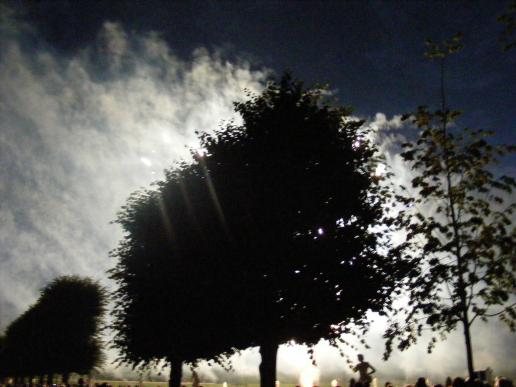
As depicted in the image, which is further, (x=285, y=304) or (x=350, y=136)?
(x=350, y=136)

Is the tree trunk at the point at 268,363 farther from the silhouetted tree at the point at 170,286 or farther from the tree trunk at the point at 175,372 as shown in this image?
the tree trunk at the point at 175,372

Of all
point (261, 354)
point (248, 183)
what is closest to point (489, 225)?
point (248, 183)

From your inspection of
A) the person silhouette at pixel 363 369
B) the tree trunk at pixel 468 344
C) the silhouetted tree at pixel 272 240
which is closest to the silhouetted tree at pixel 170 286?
the silhouetted tree at pixel 272 240

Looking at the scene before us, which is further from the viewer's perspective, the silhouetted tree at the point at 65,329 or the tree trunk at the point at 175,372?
the silhouetted tree at the point at 65,329

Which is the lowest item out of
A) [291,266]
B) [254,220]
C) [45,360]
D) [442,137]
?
[45,360]

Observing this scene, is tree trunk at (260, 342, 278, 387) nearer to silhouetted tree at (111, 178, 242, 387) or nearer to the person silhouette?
silhouetted tree at (111, 178, 242, 387)

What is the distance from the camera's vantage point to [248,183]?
21.2 metres

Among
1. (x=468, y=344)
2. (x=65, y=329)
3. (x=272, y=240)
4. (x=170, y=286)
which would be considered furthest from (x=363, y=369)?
(x=65, y=329)

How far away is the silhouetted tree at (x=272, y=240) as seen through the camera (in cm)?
2106

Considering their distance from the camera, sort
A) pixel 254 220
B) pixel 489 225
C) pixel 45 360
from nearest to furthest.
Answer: pixel 489 225, pixel 254 220, pixel 45 360

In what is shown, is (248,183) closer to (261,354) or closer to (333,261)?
(333,261)

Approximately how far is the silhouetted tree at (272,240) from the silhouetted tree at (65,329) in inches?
1587

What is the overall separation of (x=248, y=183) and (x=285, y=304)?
6.66 metres

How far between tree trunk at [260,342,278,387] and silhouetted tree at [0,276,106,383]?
146 feet
